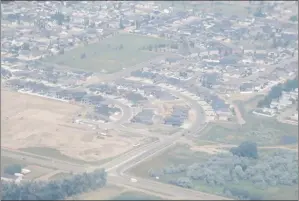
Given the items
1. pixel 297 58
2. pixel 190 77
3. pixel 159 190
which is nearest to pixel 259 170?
pixel 159 190

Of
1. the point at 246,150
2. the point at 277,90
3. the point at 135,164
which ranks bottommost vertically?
the point at 135,164

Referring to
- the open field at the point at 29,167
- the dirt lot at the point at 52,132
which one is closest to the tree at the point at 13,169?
the open field at the point at 29,167

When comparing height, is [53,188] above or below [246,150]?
below

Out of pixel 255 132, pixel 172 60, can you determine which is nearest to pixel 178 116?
pixel 255 132

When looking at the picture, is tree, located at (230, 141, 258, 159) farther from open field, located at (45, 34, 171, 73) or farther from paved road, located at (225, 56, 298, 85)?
open field, located at (45, 34, 171, 73)

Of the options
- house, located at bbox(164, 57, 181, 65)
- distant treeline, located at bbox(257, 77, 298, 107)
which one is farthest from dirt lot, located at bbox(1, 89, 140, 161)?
house, located at bbox(164, 57, 181, 65)

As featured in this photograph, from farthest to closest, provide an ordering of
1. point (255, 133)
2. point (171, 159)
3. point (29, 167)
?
point (255, 133) → point (171, 159) → point (29, 167)

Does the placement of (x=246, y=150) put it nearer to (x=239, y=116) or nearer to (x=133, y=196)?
(x=239, y=116)
